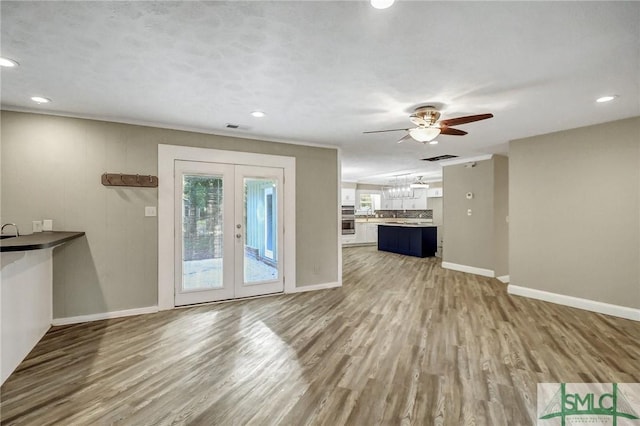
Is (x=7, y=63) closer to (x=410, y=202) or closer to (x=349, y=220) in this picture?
(x=349, y=220)

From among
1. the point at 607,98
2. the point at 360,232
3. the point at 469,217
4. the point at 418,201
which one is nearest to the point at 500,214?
the point at 469,217

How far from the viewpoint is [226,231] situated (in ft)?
14.2

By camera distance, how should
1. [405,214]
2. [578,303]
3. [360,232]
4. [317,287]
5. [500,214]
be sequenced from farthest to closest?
[405,214] < [360,232] < [500,214] < [317,287] < [578,303]

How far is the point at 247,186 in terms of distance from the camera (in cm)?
452

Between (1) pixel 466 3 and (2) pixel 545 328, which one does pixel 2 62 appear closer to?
(1) pixel 466 3

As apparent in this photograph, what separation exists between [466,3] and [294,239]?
12.4 feet

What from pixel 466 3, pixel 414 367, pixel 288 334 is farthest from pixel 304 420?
pixel 466 3

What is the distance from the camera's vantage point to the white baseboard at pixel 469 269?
597 cm

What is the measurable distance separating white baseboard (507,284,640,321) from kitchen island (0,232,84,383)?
5871mm

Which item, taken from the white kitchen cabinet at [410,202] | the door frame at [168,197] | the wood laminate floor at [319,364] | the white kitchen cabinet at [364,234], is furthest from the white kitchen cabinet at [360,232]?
the door frame at [168,197]

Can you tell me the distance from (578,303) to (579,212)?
49.6 inches

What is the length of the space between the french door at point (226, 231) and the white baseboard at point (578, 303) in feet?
12.6

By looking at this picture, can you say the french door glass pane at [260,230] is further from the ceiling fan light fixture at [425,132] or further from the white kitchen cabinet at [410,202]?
the white kitchen cabinet at [410,202]

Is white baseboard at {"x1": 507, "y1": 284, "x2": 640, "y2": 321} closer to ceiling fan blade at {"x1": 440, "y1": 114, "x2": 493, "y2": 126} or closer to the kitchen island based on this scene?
ceiling fan blade at {"x1": 440, "y1": 114, "x2": 493, "y2": 126}
